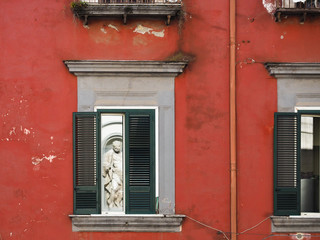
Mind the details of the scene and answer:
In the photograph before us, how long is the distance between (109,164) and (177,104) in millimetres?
1635

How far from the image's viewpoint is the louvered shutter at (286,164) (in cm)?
727

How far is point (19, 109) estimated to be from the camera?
289 inches

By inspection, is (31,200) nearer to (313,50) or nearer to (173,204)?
(173,204)

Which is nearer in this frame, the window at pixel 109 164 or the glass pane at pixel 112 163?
the window at pixel 109 164

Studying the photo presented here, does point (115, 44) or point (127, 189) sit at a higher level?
point (115, 44)

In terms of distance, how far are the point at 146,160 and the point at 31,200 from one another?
7.06 ft

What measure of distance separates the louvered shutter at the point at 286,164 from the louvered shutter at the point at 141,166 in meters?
2.18

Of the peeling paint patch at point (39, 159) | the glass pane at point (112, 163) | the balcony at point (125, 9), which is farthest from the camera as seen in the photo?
the glass pane at point (112, 163)

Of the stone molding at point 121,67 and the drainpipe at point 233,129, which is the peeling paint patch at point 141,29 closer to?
the stone molding at point 121,67

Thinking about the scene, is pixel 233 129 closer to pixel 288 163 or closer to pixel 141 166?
pixel 288 163

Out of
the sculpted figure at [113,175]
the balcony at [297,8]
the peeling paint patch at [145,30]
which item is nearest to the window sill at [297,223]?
the sculpted figure at [113,175]

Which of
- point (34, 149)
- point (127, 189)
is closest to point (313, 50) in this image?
point (127, 189)

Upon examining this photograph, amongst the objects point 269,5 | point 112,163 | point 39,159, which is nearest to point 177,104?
point 112,163

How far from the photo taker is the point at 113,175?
7.48 meters
